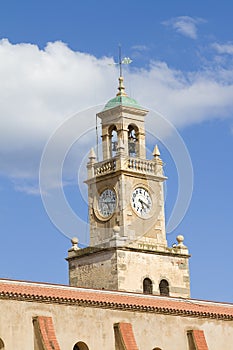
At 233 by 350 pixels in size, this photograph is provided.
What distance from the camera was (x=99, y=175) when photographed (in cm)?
7456

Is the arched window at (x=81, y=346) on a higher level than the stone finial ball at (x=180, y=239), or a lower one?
lower

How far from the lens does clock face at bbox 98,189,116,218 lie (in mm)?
73312

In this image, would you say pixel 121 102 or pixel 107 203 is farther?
pixel 121 102

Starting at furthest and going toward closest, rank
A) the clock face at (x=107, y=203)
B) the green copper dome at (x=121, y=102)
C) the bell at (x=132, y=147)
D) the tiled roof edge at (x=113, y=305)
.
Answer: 1. the bell at (x=132, y=147)
2. the green copper dome at (x=121, y=102)
3. the clock face at (x=107, y=203)
4. the tiled roof edge at (x=113, y=305)

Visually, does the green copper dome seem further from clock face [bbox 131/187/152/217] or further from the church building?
clock face [bbox 131/187/152/217]

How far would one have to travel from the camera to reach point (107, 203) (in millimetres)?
73938

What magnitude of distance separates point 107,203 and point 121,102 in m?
6.91

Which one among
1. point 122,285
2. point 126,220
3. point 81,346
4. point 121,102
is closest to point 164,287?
point 122,285

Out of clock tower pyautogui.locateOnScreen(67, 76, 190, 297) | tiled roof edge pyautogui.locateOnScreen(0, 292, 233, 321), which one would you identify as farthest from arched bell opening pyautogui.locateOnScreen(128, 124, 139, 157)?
tiled roof edge pyautogui.locateOnScreen(0, 292, 233, 321)

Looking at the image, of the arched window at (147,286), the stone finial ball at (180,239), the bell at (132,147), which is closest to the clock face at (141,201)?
the stone finial ball at (180,239)

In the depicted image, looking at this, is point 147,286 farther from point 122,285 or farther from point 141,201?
point 141,201

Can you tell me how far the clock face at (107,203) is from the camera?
2886 inches

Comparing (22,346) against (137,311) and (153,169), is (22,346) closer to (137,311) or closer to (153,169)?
(137,311)

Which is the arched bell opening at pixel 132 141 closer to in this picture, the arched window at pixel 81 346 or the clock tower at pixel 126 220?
the clock tower at pixel 126 220
